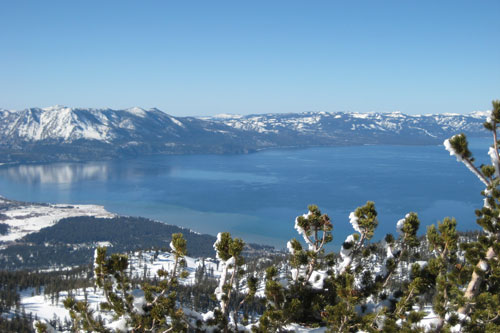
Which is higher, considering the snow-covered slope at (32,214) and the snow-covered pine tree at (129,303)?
the snow-covered pine tree at (129,303)

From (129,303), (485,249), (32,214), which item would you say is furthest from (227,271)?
(32,214)

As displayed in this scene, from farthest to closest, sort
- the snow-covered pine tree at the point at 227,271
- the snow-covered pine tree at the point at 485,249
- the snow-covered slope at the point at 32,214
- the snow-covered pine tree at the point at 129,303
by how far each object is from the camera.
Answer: the snow-covered slope at the point at 32,214, the snow-covered pine tree at the point at 227,271, the snow-covered pine tree at the point at 129,303, the snow-covered pine tree at the point at 485,249

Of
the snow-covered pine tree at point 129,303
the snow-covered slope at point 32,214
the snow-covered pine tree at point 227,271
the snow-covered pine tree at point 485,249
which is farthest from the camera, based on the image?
the snow-covered slope at point 32,214

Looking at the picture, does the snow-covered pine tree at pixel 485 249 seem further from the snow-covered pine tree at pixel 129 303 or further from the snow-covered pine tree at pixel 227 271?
the snow-covered pine tree at pixel 129 303

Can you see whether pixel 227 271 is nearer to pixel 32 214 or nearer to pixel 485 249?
pixel 485 249

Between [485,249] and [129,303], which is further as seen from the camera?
[129,303]

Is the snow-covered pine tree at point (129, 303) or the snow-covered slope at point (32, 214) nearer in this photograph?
the snow-covered pine tree at point (129, 303)

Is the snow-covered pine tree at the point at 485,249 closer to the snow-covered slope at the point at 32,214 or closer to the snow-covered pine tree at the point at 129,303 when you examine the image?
the snow-covered pine tree at the point at 129,303

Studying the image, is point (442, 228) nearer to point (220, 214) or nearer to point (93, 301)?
point (93, 301)

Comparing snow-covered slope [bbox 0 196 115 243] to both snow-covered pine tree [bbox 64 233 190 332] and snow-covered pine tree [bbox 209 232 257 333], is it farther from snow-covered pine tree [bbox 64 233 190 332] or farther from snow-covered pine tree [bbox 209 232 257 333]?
snow-covered pine tree [bbox 209 232 257 333]

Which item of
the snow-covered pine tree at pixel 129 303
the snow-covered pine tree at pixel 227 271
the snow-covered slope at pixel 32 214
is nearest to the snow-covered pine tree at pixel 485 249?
the snow-covered pine tree at pixel 227 271

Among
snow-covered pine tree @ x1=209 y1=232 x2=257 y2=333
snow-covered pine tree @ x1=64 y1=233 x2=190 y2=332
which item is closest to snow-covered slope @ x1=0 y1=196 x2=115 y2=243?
snow-covered pine tree @ x1=64 y1=233 x2=190 y2=332
